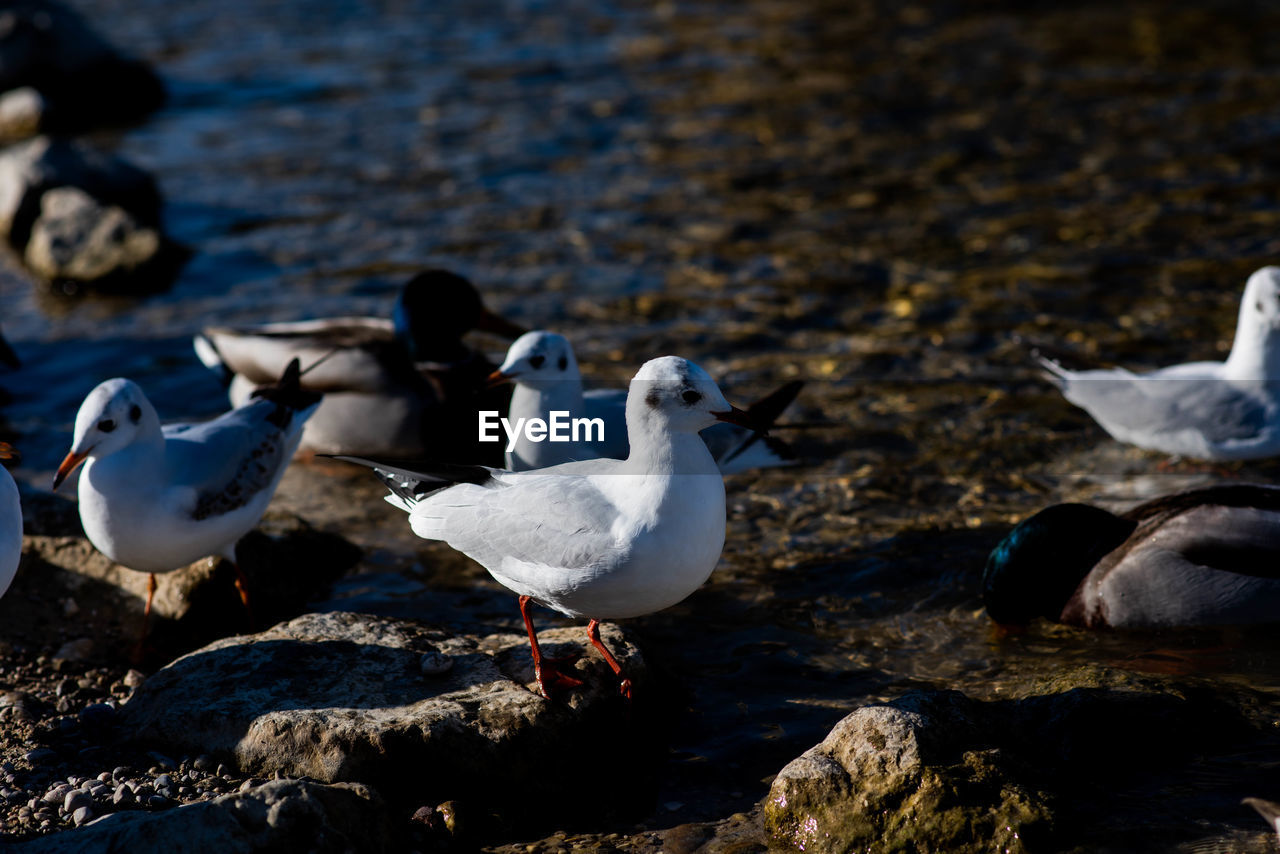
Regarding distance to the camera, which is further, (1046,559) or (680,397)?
(1046,559)

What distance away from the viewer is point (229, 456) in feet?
19.1

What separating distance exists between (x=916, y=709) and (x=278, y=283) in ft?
23.9

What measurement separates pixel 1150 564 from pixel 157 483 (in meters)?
4.17

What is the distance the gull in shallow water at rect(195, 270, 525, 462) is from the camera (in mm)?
Answer: 7785

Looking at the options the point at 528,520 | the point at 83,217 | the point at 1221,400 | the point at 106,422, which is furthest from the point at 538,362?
the point at 83,217

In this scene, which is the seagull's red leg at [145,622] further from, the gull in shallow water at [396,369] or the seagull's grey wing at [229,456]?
the gull in shallow water at [396,369]

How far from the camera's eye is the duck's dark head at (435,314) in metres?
7.77

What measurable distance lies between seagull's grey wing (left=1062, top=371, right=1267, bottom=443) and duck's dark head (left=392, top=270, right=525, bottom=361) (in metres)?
3.44

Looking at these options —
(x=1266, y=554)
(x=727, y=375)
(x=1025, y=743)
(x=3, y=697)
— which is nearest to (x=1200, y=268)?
(x=727, y=375)

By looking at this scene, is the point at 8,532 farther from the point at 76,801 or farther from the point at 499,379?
the point at 499,379

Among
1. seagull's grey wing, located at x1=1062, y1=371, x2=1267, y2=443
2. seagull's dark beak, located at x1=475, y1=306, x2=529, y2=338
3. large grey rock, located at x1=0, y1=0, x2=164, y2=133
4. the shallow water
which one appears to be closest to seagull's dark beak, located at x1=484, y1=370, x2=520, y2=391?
the shallow water

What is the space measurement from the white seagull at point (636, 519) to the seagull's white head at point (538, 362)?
1173 mm

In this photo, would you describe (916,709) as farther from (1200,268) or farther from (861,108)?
(861,108)

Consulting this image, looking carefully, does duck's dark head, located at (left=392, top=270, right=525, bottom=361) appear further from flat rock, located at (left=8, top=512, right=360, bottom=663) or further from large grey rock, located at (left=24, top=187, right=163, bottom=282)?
large grey rock, located at (left=24, top=187, right=163, bottom=282)
